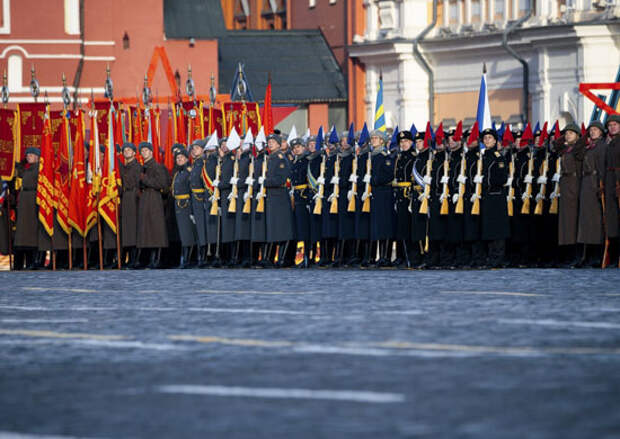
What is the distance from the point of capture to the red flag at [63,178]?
824 inches

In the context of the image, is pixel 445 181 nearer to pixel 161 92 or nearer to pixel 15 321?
pixel 15 321

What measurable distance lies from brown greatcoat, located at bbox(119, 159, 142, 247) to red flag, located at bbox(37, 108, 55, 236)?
0.99 meters

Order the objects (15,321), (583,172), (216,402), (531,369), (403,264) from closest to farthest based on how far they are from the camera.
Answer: (216,402)
(531,369)
(15,321)
(583,172)
(403,264)

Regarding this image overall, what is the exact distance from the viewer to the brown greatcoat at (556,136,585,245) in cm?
1803

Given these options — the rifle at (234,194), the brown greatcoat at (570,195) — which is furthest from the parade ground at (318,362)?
the rifle at (234,194)

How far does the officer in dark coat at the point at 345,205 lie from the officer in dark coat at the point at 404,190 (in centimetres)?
67

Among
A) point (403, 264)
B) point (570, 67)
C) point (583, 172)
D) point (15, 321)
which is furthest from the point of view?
point (570, 67)

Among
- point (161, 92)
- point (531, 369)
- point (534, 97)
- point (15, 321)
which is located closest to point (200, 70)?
point (161, 92)

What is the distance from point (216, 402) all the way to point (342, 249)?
12.4m

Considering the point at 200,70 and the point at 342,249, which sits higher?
the point at 200,70

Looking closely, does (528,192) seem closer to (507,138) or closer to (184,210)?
(507,138)

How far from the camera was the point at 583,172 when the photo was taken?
18000 mm

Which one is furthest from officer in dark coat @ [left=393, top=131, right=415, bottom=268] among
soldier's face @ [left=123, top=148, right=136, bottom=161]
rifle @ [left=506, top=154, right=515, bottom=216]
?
→ soldier's face @ [left=123, top=148, right=136, bottom=161]

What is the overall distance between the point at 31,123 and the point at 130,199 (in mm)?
2643
